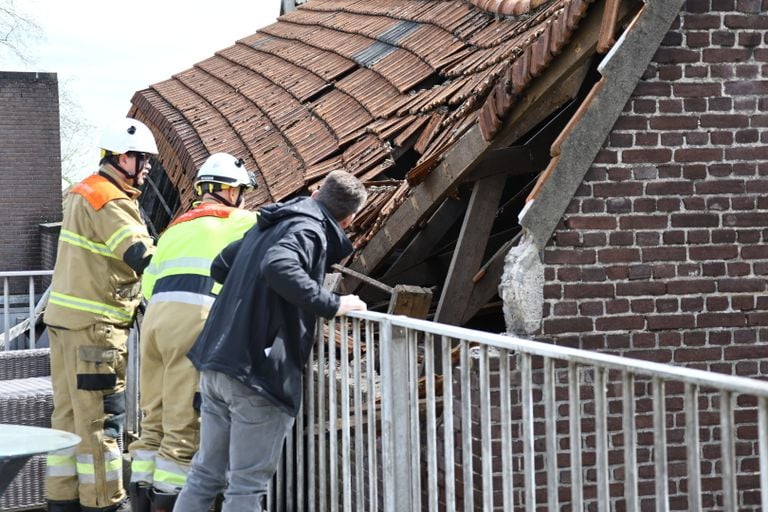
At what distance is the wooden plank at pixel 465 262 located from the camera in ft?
21.7

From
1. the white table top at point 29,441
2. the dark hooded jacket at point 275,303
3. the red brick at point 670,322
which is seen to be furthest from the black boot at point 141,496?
the red brick at point 670,322

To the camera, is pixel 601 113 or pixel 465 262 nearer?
pixel 601 113

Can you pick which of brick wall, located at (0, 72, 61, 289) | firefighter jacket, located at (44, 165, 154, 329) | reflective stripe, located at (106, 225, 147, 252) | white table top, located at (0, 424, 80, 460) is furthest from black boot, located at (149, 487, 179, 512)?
brick wall, located at (0, 72, 61, 289)

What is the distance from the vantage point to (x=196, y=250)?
18.1ft

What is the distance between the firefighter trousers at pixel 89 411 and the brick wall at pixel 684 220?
2392mm

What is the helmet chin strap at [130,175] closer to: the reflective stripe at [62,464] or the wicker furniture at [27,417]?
the reflective stripe at [62,464]

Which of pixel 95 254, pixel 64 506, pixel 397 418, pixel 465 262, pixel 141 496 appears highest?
pixel 95 254

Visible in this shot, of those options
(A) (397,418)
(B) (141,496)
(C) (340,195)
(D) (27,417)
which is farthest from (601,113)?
(D) (27,417)

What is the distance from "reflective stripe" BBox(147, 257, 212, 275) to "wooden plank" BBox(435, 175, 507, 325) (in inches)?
64.2

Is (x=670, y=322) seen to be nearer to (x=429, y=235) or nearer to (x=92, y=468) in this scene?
(x=429, y=235)

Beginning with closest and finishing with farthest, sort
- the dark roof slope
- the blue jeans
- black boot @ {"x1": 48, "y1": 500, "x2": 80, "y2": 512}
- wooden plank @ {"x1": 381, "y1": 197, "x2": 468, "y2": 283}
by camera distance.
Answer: the blue jeans < black boot @ {"x1": 48, "y1": 500, "x2": 80, "y2": 512} < the dark roof slope < wooden plank @ {"x1": 381, "y1": 197, "x2": 468, "y2": 283}

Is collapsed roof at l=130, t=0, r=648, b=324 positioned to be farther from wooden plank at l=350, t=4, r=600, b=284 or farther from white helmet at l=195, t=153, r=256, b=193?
white helmet at l=195, t=153, r=256, b=193

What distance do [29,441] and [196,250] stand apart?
1.25m

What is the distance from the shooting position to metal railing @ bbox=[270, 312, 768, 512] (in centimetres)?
305
